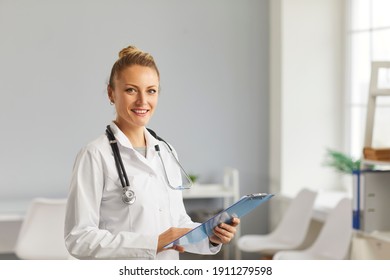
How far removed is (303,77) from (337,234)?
0.82 metres

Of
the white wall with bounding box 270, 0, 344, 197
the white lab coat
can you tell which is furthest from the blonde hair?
the white wall with bounding box 270, 0, 344, 197

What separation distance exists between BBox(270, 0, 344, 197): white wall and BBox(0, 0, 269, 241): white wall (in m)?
0.22

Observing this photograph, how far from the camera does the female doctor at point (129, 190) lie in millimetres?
1713

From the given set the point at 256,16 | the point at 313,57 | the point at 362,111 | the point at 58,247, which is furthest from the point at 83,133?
the point at 362,111

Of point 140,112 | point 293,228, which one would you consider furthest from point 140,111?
point 293,228

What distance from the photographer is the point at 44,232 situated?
3.67m

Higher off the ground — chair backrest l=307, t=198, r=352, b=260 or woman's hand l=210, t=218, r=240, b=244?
woman's hand l=210, t=218, r=240, b=244

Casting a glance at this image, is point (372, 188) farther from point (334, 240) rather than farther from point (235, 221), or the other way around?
point (235, 221)

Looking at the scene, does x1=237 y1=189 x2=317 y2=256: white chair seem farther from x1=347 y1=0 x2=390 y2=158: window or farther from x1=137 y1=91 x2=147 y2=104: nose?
x1=137 y1=91 x2=147 y2=104: nose

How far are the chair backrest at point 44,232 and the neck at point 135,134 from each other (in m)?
1.60

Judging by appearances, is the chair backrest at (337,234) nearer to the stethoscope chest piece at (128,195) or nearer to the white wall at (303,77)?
the white wall at (303,77)

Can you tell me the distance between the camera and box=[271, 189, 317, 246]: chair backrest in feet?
13.2
